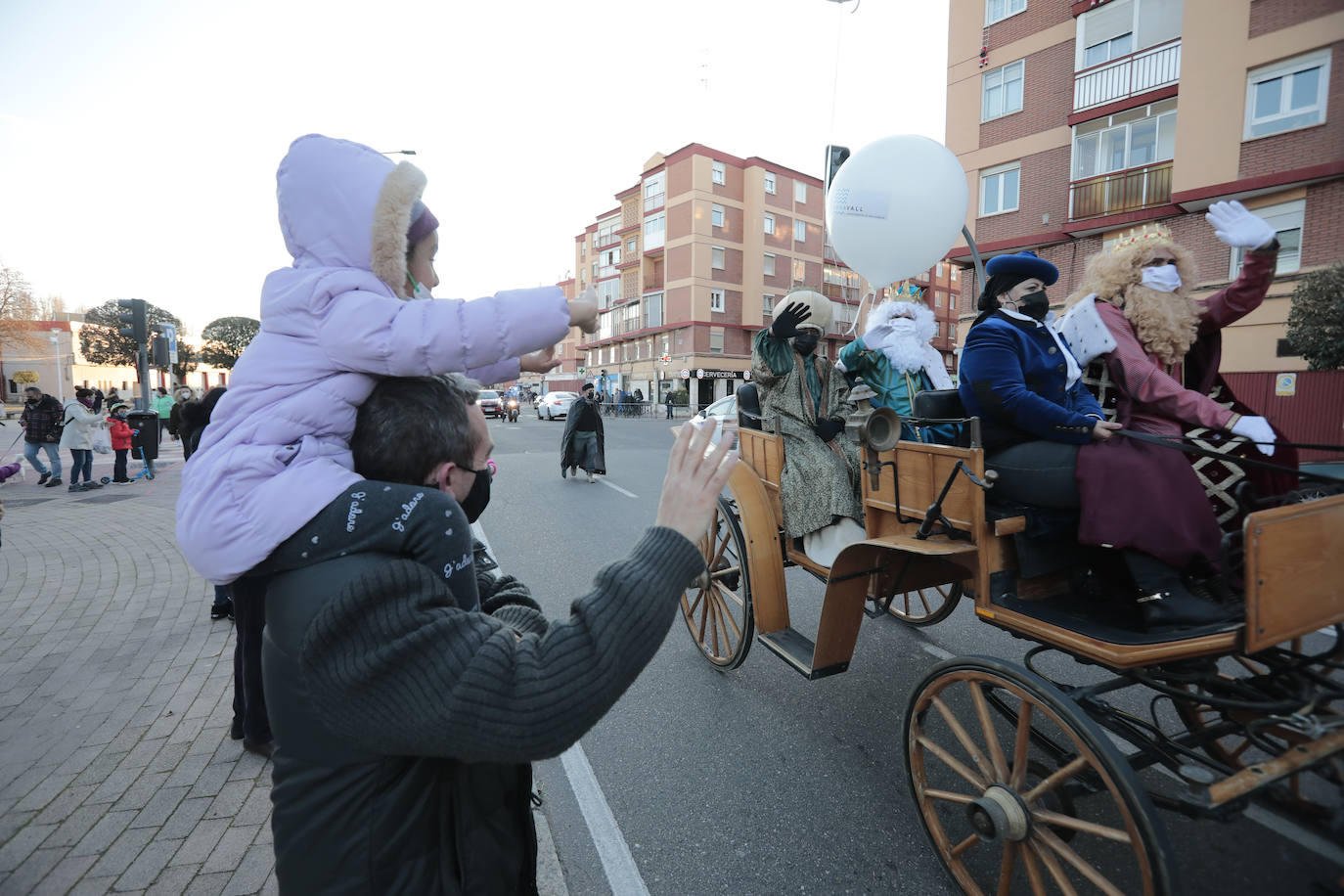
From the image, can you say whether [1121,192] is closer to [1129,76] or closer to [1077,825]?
[1129,76]

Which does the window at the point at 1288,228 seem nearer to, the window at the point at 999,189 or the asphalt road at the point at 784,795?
the window at the point at 999,189

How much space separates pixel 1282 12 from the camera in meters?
13.5

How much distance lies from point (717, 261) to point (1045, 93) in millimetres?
25566

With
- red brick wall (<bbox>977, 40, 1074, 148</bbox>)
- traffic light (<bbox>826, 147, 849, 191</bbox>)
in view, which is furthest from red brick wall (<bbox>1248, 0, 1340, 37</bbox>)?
traffic light (<bbox>826, 147, 849, 191</bbox>)

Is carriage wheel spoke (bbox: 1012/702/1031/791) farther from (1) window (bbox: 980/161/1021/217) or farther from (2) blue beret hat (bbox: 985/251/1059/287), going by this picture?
(1) window (bbox: 980/161/1021/217)

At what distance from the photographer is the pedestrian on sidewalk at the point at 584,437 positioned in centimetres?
1198

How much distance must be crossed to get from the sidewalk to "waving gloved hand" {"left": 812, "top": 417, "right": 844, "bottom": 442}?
7.87 ft

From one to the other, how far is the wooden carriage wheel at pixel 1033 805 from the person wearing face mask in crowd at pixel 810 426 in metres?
1.24

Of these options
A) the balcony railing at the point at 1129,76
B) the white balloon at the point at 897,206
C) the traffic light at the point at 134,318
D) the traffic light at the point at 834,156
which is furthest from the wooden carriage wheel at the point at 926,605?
the balcony railing at the point at 1129,76

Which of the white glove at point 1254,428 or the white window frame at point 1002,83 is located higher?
the white window frame at point 1002,83

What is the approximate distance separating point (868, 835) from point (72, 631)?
18.0 ft

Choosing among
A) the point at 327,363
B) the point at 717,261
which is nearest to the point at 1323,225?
the point at 327,363

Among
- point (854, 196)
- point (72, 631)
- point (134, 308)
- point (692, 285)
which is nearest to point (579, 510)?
point (72, 631)

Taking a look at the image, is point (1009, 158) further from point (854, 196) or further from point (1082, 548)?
point (1082, 548)
